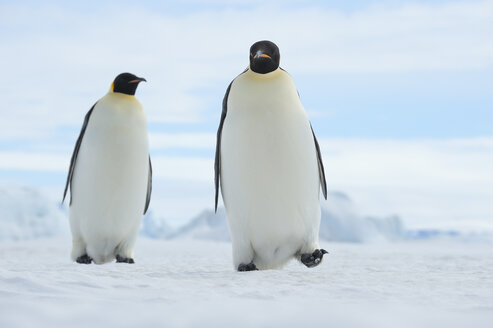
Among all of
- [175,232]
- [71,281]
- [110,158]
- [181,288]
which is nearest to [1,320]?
[71,281]

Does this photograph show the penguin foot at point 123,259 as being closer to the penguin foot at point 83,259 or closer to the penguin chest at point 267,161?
the penguin foot at point 83,259

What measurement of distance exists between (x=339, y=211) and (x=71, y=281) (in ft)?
46.7

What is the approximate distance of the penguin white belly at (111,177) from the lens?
15.0 ft

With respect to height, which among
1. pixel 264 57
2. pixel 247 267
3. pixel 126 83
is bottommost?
pixel 247 267

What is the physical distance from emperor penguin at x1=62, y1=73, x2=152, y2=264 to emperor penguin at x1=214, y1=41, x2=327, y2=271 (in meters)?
1.31

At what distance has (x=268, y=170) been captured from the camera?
332cm

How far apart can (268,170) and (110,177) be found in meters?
1.73

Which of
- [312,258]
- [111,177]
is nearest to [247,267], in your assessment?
[312,258]

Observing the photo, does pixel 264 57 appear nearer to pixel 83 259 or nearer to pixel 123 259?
pixel 123 259

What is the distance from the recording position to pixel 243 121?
3340 millimetres

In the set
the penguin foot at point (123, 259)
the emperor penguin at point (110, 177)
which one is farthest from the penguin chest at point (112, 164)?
the penguin foot at point (123, 259)

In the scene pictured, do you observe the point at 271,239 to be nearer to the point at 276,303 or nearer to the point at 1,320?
the point at 276,303

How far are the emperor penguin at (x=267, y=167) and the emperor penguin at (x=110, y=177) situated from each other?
1313 mm

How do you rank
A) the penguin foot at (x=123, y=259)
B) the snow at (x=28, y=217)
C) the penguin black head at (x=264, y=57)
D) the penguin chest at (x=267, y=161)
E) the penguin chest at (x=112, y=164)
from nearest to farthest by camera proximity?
1. the penguin chest at (x=267, y=161)
2. the penguin black head at (x=264, y=57)
3. the penguin chest at (x=112, y=164)
4. the penguin foot at (x=123, y=259)
5. the snow at (x=28, y=217)
